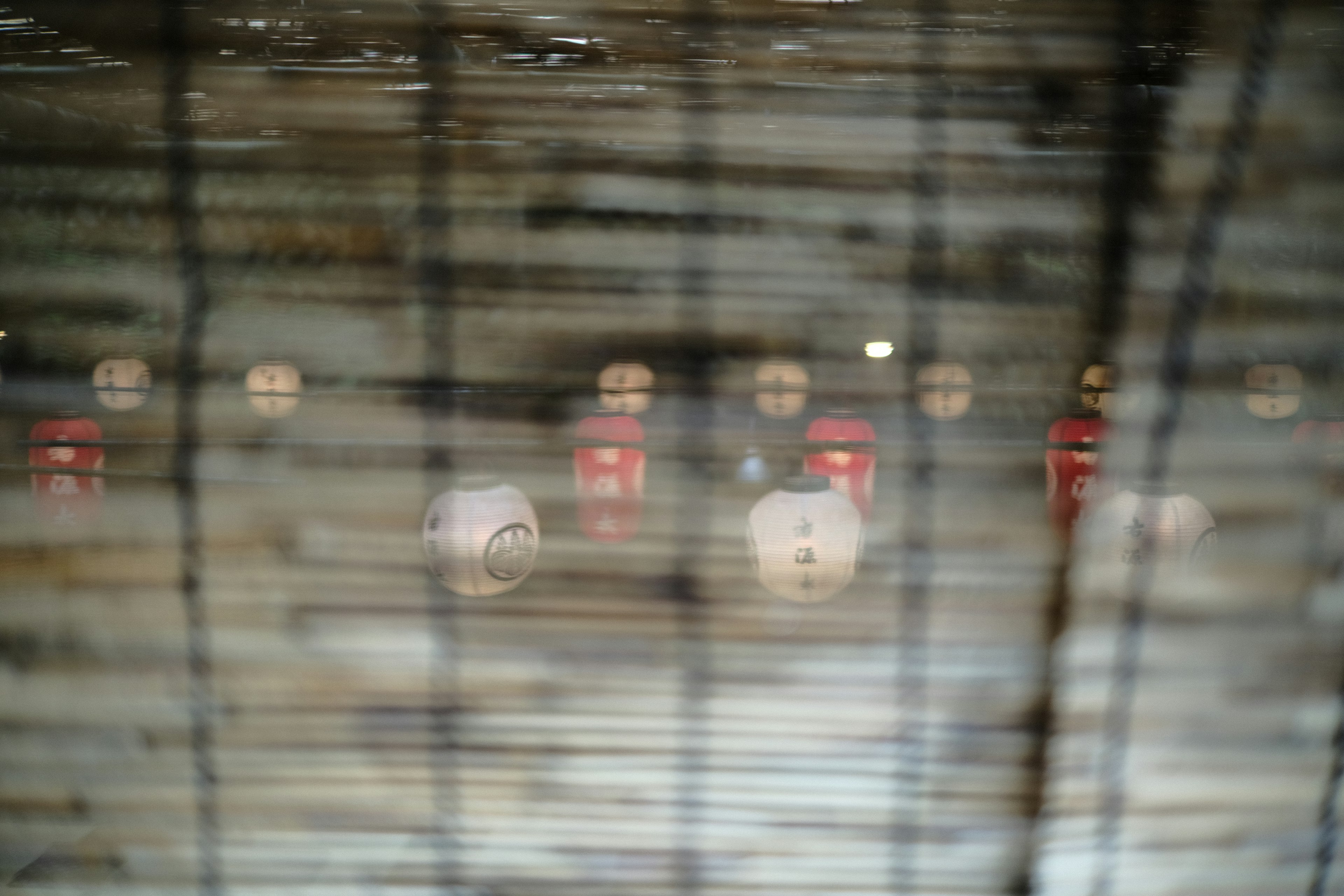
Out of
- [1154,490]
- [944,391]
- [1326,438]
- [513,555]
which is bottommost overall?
[513,555]

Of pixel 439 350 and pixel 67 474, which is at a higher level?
pixel 439 350

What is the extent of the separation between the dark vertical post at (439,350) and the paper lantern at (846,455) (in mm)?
760

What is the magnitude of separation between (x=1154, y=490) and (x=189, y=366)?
2056 millimetres

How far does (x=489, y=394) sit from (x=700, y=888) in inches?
46.3

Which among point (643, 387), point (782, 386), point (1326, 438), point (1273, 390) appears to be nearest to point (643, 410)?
point (643, 387)

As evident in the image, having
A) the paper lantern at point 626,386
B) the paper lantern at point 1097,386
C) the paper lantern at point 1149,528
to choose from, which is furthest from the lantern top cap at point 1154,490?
the paper lantern at point 626,386

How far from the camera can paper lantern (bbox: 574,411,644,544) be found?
4.43 ft

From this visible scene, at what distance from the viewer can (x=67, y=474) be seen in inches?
54.2

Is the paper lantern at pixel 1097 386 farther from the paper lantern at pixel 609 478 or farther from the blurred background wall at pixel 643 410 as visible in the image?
the paper lantern at pixel 609 478

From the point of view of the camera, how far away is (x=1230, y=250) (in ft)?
4.54

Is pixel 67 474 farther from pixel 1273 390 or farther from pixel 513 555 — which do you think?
pixel 1273 390

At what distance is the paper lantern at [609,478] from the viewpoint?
135 cm

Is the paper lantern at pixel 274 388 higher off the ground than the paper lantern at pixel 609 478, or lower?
higher

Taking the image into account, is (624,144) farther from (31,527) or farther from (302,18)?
(31,527)
